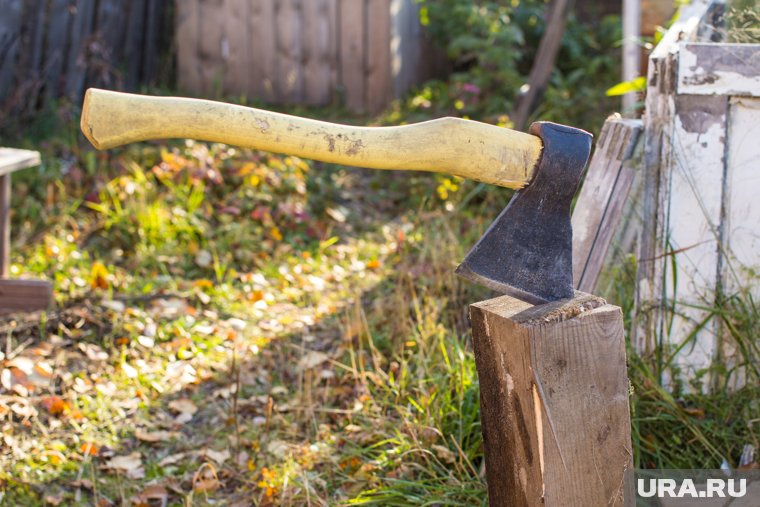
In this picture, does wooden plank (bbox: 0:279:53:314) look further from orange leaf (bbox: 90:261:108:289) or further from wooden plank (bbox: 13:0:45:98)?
wooden plank (bbox: 13:0:45:98)

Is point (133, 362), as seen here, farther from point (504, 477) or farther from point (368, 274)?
point (504, 477)

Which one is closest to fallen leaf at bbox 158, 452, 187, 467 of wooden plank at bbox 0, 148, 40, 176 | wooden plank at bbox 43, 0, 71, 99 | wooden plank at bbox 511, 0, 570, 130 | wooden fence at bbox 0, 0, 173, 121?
wooden plank at bbox 0, 148, 40, 176

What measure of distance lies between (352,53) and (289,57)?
57 cm

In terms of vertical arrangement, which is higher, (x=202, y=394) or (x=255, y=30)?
(x=255, y=30)

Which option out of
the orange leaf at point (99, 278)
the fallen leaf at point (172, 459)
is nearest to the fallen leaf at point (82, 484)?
the fallen leaf at point (172, 459)

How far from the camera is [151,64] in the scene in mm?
7734

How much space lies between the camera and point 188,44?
7.87 m

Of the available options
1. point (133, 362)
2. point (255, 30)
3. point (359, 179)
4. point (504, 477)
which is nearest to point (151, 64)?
point (255, 30)

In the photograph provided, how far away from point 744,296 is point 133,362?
2.37 meters

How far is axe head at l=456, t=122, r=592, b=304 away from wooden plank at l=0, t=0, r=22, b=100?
17.5ft

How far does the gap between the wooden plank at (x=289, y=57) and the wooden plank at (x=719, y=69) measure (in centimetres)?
567

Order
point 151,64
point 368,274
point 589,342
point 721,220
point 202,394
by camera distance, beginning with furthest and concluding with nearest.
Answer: point 151,64, point 368,274, point 202,394, point 721,220, point 589,342

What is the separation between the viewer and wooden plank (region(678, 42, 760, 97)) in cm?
246

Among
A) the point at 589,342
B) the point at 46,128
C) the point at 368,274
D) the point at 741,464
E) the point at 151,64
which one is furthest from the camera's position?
the point at 151,64
